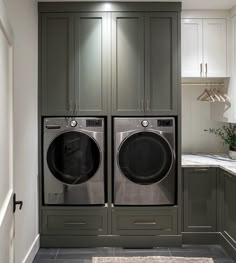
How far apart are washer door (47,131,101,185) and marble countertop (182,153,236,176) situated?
99 centimetres

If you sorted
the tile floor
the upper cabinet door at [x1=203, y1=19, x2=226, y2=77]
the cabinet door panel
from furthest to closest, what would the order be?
the upper cabinet door at [x1=203, y1=19, x2=226, y2=77]
the tile floor
the cabinet door panel

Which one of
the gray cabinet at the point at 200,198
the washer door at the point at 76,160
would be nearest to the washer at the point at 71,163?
the washer door at the point at 76,160

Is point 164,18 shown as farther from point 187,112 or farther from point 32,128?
point 32,128

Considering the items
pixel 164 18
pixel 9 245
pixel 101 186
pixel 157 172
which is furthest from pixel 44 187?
pixel 164 18

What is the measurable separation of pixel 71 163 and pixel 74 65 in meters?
1.04

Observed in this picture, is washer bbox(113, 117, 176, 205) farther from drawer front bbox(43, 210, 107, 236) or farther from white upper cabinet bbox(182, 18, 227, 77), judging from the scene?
white upper cabinet bbox(182, 18, 227, 77)

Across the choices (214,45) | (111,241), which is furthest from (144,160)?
(214,45)

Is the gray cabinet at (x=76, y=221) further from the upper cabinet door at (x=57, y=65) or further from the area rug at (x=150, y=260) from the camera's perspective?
the upper cabinet door at (x=57, y=65)

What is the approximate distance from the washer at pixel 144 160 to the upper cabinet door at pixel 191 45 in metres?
0.72

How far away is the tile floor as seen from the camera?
137 inches

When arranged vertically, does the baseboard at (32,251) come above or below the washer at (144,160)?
below

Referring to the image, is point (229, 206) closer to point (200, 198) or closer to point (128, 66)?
point (200, 198)

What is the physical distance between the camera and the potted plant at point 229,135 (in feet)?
13.3

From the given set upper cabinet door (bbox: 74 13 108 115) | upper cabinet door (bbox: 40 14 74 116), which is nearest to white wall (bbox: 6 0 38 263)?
upper cabinet door (bbox: 40 14 74 116)
